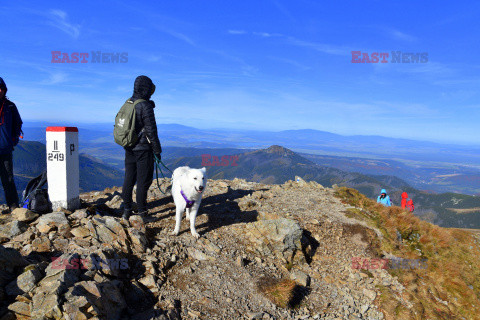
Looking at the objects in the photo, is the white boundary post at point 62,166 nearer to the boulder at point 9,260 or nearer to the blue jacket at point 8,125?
the blue jacket at point 8,125

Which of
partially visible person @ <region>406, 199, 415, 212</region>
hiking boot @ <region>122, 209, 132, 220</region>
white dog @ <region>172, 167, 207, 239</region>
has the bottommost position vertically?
partially visible person @ <region>406, 199, 415, 212</region>

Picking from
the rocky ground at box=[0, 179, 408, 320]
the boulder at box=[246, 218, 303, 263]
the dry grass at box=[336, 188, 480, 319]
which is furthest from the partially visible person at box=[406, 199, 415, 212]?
the boulder at box=[246, 218, 303, 263]

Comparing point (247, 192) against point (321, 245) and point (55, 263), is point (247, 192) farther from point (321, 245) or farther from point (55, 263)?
point (55, 263)

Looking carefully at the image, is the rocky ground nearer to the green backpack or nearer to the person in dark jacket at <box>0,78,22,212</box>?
the person in dark jacket at <box>0,78,22,212</box>

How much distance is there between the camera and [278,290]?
592cm

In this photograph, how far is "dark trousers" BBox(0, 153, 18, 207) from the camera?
23.2 feet

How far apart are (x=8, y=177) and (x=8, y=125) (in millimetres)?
1486

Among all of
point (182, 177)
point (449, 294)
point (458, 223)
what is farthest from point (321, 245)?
point (458, 223)

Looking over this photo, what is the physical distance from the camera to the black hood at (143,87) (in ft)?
21.1

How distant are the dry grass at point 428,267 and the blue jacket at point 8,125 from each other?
10648 millimetres
